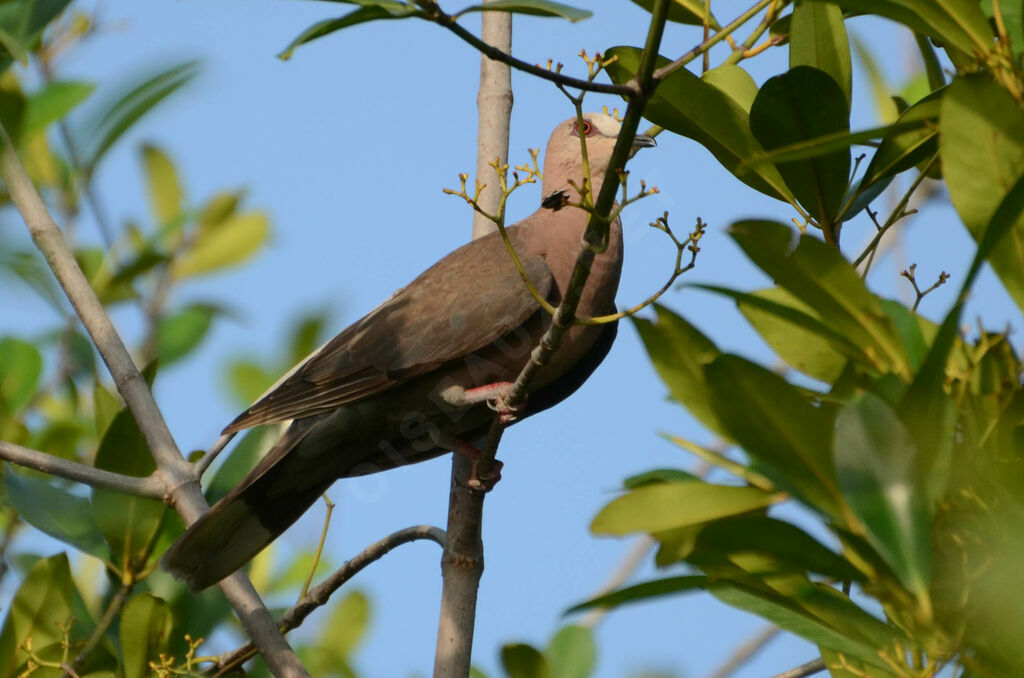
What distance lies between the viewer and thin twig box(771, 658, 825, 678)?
190cm

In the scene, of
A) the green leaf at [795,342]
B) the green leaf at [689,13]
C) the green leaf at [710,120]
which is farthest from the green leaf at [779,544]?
the green leaf at [689,13]

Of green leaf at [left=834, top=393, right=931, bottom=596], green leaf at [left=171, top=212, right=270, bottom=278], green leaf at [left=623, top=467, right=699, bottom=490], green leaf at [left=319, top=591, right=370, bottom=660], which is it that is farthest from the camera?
green leaf at [left=171, top=212, right=270, bottom=278]

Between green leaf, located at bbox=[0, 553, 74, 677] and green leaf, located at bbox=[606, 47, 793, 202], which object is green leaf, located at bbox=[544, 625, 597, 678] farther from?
green leaf, located at bbox=[606, 47, 793, 202]

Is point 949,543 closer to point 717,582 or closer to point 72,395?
point 717,582

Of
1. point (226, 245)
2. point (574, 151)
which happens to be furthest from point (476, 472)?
point (226, 245)

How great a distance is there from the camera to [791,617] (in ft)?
4.65

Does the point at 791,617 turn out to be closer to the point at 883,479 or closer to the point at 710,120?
the point at 883,479

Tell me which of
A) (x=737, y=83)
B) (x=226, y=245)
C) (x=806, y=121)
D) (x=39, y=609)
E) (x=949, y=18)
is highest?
(x=226, y=245)

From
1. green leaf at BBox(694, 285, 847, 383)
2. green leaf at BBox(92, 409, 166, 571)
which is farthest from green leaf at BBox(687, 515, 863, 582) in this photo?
green leaf at BBox(92, 409, 166, 571)

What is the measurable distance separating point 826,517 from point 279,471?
2207 mm

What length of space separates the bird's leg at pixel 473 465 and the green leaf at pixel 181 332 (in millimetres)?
792

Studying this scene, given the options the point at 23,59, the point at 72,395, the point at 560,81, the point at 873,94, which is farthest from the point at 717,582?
the point at 873,94

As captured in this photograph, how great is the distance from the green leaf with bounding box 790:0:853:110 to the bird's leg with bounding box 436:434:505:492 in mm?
1124

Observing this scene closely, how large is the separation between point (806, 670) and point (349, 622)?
5.47 feet
